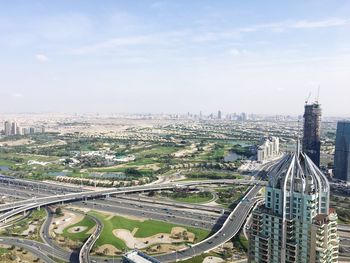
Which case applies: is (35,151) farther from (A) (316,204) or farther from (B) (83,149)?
(A) (316,204)

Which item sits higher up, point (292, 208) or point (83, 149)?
point (292, 208)

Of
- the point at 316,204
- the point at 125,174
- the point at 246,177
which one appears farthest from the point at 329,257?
the point at 125,174

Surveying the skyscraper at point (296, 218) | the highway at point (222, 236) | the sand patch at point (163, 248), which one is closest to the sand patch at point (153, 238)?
the sand patch at point (163, 248)

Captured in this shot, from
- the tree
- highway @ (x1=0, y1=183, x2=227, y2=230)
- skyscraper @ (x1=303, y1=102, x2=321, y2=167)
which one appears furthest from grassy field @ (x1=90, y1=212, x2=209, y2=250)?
skyscraper @ (x1=303, y1=102, x2=321, y2=167)

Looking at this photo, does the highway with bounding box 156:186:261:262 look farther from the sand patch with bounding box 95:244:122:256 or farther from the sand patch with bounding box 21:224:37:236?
the sand patch with bounding box 21:224:37:236

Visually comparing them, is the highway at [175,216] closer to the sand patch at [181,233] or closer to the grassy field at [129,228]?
the grassy field at [129,228]

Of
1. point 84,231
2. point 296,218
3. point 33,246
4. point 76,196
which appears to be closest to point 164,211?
point 84,231
